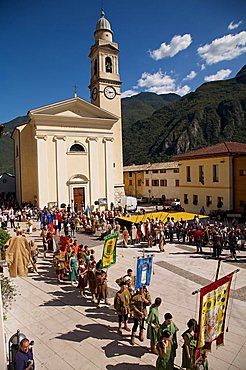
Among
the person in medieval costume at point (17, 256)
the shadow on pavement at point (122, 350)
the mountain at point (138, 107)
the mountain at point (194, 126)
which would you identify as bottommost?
the shadow on pavement at point (122, 350)

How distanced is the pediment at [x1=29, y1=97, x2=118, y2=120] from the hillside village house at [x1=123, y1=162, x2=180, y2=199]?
15648 millimetres

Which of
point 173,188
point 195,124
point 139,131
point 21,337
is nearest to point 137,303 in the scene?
point 21,337

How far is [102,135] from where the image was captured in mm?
32281

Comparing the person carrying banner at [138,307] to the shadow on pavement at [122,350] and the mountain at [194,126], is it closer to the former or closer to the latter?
the shadow on pavement at [122,350]

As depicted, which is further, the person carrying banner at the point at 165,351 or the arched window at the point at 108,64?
the arched window at the point at 108,64

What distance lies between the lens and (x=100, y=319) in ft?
27.0

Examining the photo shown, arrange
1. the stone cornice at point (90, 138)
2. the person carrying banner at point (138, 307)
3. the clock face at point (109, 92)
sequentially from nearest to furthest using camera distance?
the person carrying banner at point (138, 307)
the stone cornice at point (90, 138)
the clock face at point (109, 92)

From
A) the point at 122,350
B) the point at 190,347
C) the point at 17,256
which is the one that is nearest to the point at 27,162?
the point at 17,256

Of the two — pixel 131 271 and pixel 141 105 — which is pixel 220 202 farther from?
pixel 141 105

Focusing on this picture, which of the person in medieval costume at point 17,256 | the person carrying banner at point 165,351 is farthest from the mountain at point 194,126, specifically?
the person carrying banner at point 165,351

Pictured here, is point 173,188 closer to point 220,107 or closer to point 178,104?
point 220,107

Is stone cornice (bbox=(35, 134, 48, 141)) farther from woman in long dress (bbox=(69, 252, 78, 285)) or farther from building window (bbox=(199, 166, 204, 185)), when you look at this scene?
woman in long dress (bbox=(69, 252, 78, 285))

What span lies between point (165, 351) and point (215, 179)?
24794 mm

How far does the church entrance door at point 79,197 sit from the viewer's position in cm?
3101
